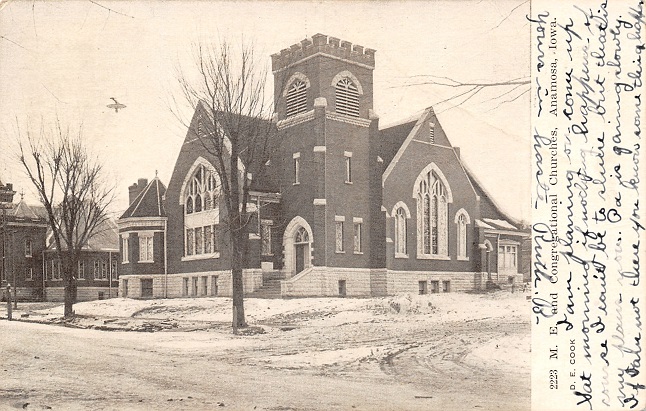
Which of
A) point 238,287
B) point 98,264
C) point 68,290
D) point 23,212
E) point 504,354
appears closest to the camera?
point 504,354

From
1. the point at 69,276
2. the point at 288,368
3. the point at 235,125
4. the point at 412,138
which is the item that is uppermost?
the point at 235,125

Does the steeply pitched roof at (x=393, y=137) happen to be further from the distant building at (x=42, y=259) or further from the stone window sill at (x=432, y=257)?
the distant building at (x=42, y=259)

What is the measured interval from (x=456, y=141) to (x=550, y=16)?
45.0 inches

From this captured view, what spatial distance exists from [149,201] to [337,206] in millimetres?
1624

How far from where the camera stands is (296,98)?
5.27 metres

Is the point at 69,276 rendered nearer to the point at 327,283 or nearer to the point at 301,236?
the point at 301,236

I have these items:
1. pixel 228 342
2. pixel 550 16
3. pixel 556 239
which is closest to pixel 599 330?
pixel 556 239

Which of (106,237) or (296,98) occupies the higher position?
(296,98)

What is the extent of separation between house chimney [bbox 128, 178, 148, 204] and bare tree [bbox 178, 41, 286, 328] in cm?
60

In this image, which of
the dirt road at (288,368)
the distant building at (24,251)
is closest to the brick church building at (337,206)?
the dirt road at (288,368)

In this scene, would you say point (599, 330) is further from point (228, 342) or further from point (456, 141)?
point (228, 342)

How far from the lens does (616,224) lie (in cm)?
461

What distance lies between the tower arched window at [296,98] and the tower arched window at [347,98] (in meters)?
0.29

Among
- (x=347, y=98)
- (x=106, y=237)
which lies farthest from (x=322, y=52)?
(x=106, y=237)
